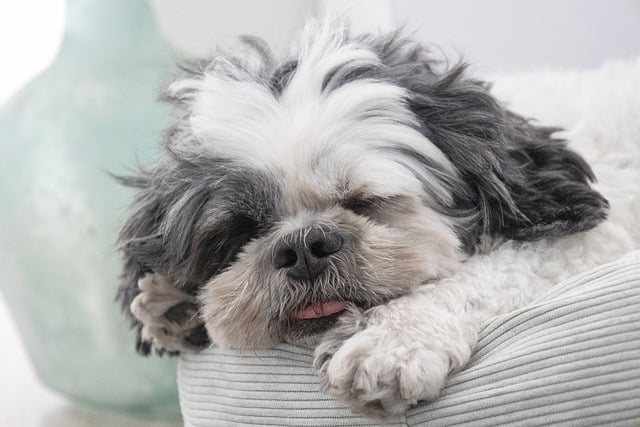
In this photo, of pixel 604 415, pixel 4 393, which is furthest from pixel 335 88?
pixel 4 393

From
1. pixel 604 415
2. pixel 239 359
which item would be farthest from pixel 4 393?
pixel 604 415

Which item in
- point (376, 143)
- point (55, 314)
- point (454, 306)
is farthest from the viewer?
point (55, 314)

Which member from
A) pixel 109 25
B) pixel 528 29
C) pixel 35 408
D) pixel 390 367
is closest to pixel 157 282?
pixel 390 367

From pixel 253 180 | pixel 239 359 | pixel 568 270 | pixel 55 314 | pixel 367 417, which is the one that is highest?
pixel 253 180

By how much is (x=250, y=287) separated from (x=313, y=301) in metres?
0.12

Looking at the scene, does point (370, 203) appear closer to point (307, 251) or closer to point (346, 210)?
point (346, 210)

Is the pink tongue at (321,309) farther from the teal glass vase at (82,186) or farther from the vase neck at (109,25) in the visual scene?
the vase neck at (109,25)

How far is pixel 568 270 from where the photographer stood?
149 centimetres

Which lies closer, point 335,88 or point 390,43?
point 335,88

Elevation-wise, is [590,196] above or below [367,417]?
above

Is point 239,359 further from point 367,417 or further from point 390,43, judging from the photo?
point 390,43

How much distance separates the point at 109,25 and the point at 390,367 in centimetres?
149

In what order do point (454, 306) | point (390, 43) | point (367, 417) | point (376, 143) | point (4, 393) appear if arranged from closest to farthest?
1. point (367, 417)
2. point (454, 306)
3. point (376, 143)
4. point (390, 43)
5. point (4, 393)

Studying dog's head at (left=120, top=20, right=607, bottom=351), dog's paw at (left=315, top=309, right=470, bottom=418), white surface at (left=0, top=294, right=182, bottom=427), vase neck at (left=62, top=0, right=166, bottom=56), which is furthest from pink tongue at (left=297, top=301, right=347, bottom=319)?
vase neck at (left=62, top=0, right=166, bottom=56)
